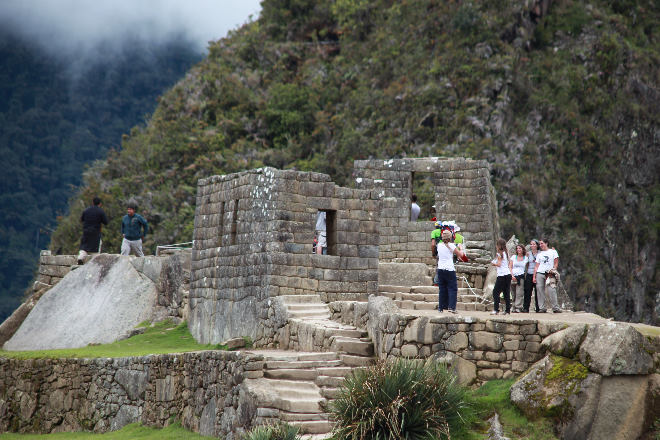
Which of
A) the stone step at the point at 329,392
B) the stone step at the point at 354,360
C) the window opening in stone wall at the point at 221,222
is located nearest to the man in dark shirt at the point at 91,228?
the window opening in stone wall at the point at 221,222

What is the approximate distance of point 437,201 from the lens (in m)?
20.0

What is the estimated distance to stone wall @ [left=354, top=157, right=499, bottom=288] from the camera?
769 inches

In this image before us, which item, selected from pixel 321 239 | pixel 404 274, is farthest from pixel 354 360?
pixel 404 274

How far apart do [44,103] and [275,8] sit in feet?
50.6

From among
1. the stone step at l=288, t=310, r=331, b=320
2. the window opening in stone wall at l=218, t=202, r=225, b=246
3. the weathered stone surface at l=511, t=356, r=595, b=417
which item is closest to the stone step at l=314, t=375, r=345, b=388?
the weathered stone surface at l=511, t=356, r=595, b=417

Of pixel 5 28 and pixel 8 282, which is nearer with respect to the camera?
pixel 8 282

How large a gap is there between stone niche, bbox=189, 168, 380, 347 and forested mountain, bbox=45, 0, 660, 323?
1547 cm

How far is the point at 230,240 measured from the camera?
16.2 m

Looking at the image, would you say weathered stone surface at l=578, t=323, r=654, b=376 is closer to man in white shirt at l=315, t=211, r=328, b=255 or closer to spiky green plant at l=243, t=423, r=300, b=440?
spiky green plant at l=243, t=423, r=300, b=440

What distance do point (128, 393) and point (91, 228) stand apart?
750 centimetres

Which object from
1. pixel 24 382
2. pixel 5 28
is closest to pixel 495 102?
pixel 24 382

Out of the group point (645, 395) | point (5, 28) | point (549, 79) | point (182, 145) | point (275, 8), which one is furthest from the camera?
point (5, 28)

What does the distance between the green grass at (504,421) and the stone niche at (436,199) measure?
9.08 metres

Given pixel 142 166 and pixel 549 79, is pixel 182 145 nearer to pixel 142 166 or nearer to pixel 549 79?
pixel 142 166
